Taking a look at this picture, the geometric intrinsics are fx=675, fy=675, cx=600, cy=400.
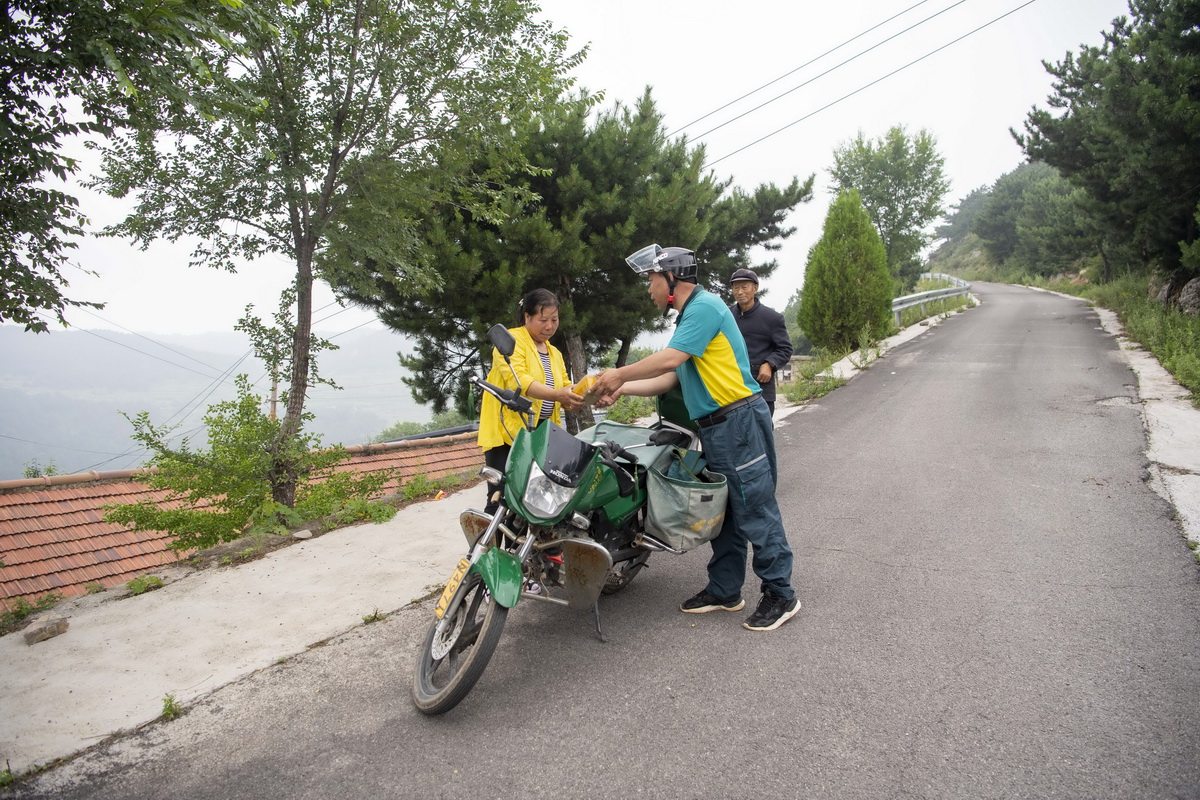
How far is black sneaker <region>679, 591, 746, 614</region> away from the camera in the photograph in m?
3.59

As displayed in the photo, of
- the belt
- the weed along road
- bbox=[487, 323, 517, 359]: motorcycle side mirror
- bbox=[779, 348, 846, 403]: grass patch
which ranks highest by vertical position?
bbox=[487, 323, 517, 359]: motorcycle side mirror

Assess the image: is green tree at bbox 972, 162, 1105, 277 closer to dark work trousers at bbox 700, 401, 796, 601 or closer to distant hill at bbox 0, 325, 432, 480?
dark work trousers at bbox 700, 401, 796, 601

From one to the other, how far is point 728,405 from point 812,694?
1.37m

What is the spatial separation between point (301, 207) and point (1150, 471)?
766 centimetres

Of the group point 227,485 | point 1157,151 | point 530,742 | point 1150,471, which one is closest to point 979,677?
point 530,742

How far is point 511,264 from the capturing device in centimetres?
1336

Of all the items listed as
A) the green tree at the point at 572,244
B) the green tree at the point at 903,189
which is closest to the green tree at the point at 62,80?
A: the green tree at the point at 572,244

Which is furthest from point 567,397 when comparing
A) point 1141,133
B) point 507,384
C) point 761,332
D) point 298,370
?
point 1141,133

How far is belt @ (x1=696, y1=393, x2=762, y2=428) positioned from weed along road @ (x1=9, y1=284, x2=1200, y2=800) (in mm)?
1021

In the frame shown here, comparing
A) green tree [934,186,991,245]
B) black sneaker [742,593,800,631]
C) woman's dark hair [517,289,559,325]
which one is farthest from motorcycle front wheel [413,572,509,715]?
green tree [934,186,991,245]

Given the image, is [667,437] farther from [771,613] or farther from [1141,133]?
[1141,133]

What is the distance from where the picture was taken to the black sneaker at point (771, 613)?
132 inches

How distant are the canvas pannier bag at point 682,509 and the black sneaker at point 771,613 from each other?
1.49ft

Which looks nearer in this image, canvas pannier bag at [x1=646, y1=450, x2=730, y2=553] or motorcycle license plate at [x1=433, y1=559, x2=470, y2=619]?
motorcycle license plate at [x1=433, y1=559, x2=470, y2=619]
